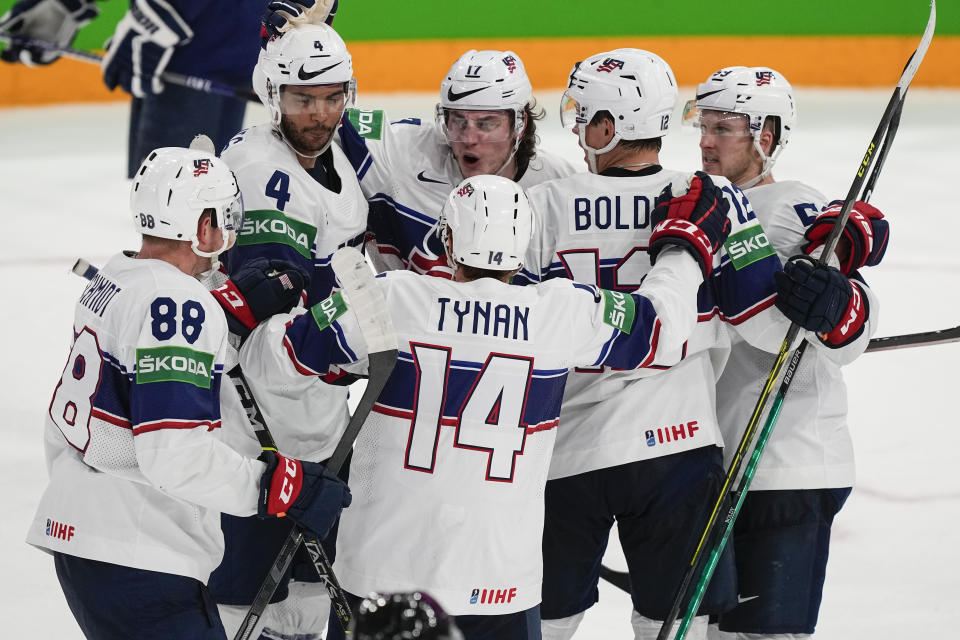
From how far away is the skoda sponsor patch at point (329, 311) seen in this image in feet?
7.50

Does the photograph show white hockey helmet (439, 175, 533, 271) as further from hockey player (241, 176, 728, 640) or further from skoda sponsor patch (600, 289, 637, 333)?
skoda sponsor patch (600, 289, 637, 333)

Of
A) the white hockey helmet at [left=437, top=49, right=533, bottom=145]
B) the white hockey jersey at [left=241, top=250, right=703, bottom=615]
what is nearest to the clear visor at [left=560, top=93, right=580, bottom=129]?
the white hockey helmet at [left=437, top=49, right=533, bottom=145]

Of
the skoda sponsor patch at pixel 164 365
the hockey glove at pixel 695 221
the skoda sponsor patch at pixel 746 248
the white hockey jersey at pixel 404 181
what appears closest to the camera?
the skoda sponsor patch at pixel 164 365

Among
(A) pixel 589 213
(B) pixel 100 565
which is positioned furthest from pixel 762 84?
(B) pixel 100 565

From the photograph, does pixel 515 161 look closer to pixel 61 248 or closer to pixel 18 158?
pixel 61 248

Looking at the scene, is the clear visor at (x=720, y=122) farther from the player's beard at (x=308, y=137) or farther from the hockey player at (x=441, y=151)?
the player's beard at (x=308, y=137)

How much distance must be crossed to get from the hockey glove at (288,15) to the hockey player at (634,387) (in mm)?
651

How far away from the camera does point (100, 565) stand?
224 cm

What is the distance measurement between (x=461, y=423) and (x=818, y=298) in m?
0.75

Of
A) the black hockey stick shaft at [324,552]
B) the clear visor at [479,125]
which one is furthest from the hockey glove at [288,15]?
the black hockey stick shaft at [324,552]

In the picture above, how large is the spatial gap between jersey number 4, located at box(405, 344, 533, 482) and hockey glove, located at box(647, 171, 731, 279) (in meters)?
0.42

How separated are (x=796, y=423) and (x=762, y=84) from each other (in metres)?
0.75

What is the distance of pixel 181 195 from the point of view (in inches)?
89.2

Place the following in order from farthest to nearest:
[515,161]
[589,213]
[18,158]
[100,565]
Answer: [18,158] → [515,161] → [589,213] → [100,565]
